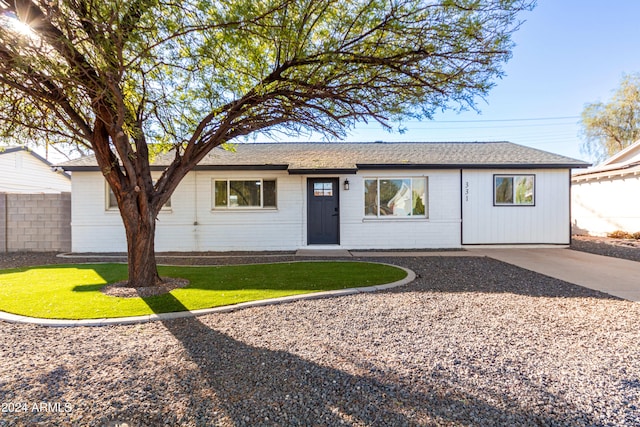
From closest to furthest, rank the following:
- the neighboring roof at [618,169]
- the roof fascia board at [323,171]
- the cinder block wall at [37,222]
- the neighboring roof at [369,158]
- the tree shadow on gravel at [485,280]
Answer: the tree shadow on gravel at [485,280] → the roof fascia board at [323,171] → the neighboring roof at [369,158] → the cinder block wall at [37,222] → the neighboring roof at [618,169]

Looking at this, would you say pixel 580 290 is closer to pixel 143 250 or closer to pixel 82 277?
pixel 143 250

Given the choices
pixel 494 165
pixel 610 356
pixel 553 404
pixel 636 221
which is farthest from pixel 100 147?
pixel 636 221

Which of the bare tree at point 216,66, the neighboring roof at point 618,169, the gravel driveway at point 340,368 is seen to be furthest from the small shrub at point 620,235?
the bare tree at point 216,66

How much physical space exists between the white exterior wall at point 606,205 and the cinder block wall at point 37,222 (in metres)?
22.0

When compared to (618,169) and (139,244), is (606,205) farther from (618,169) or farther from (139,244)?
(139,244)

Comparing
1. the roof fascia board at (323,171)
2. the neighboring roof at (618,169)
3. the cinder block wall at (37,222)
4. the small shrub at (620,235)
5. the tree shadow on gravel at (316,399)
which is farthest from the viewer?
the neighboring roof at (618,169)

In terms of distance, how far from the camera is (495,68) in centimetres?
482

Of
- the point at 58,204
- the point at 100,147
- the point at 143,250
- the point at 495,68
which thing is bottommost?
the point at 143,250

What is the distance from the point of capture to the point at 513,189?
Result: 1040 centimetres

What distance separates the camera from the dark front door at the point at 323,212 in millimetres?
10398

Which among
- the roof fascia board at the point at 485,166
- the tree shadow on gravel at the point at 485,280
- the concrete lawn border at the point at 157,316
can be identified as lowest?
the concrete lawn border at the point at 157,316

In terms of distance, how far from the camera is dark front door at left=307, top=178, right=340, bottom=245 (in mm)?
10398

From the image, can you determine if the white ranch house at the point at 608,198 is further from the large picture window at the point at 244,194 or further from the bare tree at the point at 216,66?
the large picture window at the point at 244,194

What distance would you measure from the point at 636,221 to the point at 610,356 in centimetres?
1463
